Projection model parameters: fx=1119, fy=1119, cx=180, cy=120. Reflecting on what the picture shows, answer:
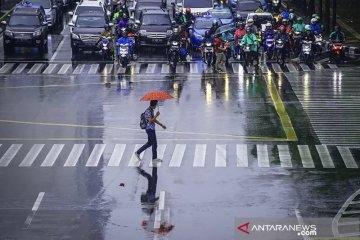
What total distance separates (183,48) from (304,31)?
17.9 ft

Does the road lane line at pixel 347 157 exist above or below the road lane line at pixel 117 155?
below

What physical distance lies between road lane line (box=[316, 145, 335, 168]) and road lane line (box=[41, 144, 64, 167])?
6913 millimetres

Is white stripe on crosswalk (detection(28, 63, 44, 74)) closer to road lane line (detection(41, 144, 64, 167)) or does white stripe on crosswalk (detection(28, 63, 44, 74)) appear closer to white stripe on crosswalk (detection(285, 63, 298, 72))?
white stripe on crosswalk (detection(285, 63, 298, 72))

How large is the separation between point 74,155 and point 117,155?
1.14 metres

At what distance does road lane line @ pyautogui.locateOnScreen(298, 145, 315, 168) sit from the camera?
28.0m

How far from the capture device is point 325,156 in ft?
95.8

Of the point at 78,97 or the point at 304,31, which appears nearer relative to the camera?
the point at 78,97

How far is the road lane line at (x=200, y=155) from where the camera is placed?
1117 inches

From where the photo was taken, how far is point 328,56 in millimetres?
50344

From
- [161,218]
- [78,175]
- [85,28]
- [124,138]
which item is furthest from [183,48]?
[161,218]

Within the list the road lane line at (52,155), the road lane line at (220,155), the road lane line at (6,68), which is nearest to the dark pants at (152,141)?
the road lane line at (220,155)

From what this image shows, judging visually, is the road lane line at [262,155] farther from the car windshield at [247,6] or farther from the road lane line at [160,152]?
the car windshield at [247,6]

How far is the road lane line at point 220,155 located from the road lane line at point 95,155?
307 centimetres

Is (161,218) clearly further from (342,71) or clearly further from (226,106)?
(342,71)
